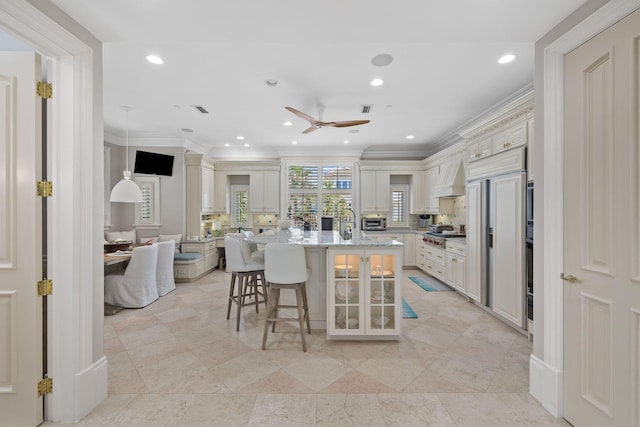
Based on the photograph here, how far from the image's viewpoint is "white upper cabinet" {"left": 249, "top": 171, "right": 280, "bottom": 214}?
22.1 feet

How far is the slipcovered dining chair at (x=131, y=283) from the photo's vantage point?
388 centimetres

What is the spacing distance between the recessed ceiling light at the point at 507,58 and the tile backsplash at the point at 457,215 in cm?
301

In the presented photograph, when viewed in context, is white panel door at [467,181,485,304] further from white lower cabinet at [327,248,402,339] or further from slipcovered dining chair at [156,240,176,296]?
slipcovered dining chair at [156,240,176,296]

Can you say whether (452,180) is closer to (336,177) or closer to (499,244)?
(499,244)

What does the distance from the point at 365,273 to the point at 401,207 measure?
440 cm

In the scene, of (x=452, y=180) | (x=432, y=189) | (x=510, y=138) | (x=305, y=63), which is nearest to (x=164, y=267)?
(x=305, y=63)

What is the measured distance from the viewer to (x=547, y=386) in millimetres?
1890

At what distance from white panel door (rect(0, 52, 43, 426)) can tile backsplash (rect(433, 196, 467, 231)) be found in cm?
583

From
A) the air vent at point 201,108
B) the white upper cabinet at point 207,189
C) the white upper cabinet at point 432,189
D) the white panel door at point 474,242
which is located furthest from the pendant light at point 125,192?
the white upper cabinet at point 432,189

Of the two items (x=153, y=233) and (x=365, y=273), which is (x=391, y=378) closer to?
(x=365, y=273)

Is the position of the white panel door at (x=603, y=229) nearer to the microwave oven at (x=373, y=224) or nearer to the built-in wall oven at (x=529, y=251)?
the built-in wall oven at (x=529, y=251)

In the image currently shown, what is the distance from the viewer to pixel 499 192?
Answer: 333cm

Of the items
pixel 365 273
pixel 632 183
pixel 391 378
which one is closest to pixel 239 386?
pixel 391 378

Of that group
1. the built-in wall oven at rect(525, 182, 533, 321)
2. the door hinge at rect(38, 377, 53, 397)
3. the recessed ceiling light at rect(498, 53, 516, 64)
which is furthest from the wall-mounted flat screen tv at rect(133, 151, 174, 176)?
the built-in wall oven at rect(525, 182, 533, 321)
